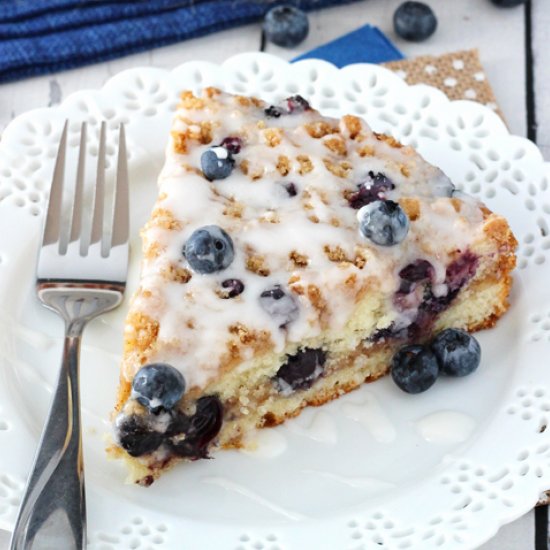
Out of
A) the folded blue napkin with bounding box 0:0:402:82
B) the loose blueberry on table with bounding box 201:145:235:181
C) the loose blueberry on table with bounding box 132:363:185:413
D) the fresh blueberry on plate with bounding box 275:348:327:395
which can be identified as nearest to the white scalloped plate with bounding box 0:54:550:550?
the fresh blueberry on plate with bounding box 275:348:327:395

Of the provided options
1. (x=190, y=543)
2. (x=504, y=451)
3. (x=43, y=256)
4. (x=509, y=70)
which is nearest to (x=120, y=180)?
(x=43, y=256)

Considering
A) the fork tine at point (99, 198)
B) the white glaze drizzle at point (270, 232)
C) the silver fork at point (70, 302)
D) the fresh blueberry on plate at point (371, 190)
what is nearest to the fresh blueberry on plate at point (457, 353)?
the white glaze drizzle at point (270, 232)

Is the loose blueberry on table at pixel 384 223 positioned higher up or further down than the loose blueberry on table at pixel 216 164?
further down

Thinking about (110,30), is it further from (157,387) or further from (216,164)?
(157,387)

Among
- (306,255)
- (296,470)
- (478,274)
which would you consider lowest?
(296,470)

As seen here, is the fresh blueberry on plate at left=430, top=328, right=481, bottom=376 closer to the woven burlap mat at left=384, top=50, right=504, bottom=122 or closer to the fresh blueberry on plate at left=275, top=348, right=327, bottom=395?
the fresh blueberry on plate at left=275, top=348, right=327, bottom=395

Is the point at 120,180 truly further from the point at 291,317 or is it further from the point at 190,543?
the point at 190,543

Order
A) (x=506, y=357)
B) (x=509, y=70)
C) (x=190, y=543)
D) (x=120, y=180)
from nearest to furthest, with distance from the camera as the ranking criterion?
(x=190, y=543) < (x=506, y=357) < (x=120, y=180) < (x=509, y=70)

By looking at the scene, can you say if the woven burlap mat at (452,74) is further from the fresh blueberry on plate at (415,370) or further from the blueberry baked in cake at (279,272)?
the fresh blueberry on plate at (415,370)
